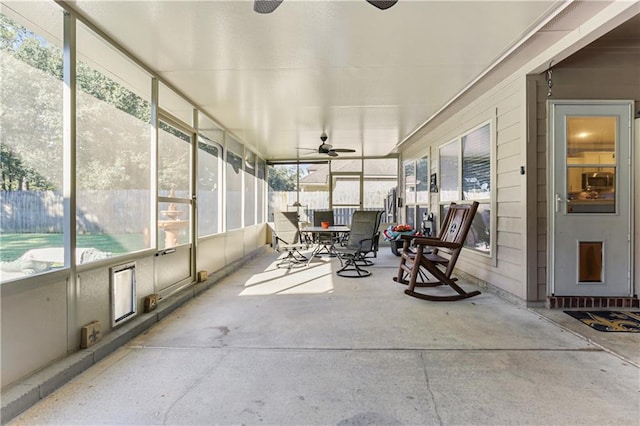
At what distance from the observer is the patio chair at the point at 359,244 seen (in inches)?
199

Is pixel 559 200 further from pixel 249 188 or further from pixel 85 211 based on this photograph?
pixel 249 188

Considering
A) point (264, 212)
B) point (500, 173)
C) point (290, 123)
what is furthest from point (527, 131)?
point (264, 212)

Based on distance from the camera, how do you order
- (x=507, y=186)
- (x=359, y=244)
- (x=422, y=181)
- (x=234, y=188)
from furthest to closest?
(x=422, y=181) → (x=234, y=188) → (x=359, y=244) → (x=507, y=186)

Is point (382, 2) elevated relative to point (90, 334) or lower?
elevated

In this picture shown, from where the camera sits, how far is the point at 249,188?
282 inches

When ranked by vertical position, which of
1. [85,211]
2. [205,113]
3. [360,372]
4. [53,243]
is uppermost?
[205,113]

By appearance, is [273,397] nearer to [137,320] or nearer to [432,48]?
[137,320]

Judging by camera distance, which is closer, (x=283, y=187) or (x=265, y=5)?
(x=265, y=5)

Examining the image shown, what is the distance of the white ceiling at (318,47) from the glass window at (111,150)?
0.86ft

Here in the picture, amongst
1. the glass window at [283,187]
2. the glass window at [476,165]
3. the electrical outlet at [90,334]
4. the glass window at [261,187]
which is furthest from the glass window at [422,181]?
the electrical outlet at [90,334]

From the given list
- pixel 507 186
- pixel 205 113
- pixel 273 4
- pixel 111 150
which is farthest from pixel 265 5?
pixel 507 186

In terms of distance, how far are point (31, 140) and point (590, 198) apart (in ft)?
15.6

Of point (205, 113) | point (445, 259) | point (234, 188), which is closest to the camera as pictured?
point (445, 259)

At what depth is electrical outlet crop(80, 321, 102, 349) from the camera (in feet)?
7.23
